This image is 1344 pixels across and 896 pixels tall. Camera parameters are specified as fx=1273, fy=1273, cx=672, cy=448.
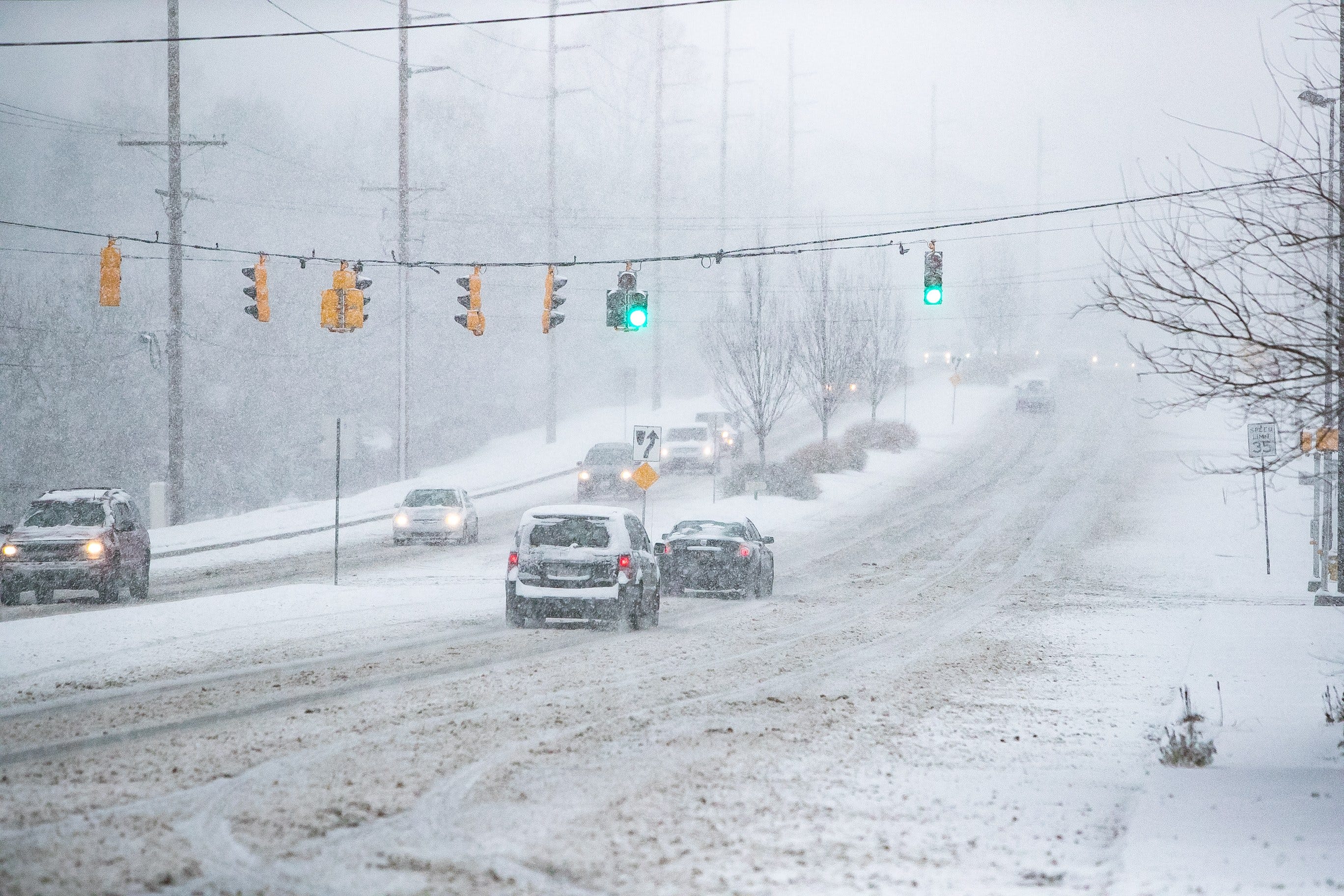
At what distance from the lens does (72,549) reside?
20.3 metres

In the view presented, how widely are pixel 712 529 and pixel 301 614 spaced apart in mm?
8159

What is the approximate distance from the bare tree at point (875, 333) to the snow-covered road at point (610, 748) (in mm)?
30612

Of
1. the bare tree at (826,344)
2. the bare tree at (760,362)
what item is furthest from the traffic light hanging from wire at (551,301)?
the bare tree at (826,344)

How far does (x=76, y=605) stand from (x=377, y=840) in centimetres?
1578

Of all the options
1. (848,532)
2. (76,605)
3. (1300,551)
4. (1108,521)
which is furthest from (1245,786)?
(1108,521)

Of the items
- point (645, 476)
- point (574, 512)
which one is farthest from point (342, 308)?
point (645, 476)

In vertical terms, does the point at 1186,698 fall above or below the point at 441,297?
below

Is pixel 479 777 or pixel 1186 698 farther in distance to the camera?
pixel 1186 698

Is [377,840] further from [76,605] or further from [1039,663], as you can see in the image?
[76,605]

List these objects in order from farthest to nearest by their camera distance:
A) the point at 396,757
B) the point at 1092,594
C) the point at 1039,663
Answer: the point at 1092,594 → the point at 1039,663 → the point at 396,757

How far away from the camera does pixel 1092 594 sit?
2383 centimetres

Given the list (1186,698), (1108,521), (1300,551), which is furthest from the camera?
(1108,521)

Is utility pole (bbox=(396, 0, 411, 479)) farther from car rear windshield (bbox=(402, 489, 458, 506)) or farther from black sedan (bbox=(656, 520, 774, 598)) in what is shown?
black sedan (bbox=(656, 520, 774, 598))

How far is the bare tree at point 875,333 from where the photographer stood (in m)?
52.5
